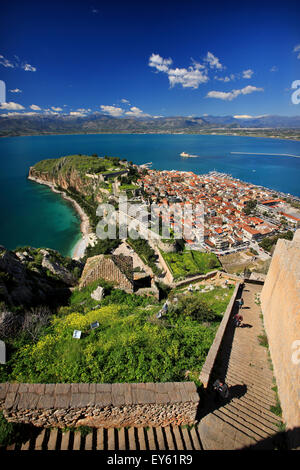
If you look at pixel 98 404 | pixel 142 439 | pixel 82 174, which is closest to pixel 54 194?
pixel 82 174

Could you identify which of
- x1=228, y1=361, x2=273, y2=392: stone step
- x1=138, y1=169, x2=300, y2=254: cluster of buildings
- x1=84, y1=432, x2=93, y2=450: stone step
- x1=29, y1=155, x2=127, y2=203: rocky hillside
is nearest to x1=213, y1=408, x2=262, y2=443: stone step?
x1=228, y1=361, x2=273, y2=392: stone step

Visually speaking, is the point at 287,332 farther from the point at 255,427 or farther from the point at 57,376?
the point at 57,376

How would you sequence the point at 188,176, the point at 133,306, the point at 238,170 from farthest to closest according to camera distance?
the point at 238,170
the point at 188,176
the point at 133,306

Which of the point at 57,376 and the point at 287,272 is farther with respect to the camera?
the point at 287,272

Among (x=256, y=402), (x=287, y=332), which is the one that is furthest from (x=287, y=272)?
(x=256, y=402)

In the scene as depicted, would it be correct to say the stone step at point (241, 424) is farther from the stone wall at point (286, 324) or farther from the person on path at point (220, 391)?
the stone wall at point (286, 324)
